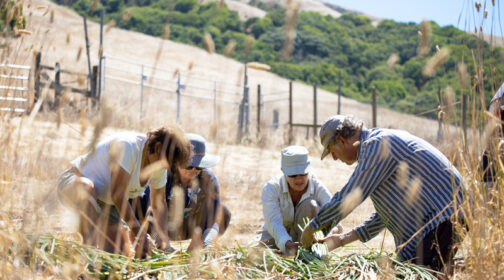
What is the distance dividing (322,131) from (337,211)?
1.48ft

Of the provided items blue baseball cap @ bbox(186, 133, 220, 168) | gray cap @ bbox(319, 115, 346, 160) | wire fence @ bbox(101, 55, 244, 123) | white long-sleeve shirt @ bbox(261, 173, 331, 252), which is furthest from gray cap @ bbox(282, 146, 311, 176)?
wire fence @ bbox(101, 55, 244, 123)

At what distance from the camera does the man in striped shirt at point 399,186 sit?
111 inches

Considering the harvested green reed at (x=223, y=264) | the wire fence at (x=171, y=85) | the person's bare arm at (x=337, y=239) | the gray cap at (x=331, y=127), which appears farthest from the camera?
the wire fence at (x=171, y=85)

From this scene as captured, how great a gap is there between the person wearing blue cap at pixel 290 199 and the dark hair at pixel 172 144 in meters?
0.96

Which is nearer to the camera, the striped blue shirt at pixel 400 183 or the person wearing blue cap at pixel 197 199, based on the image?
the striped blue shirt at pixel 400 183

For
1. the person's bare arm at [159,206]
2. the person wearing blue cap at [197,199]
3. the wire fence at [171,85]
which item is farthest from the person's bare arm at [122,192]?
the wire fence at [171,85]

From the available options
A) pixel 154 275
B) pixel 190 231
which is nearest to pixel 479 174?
pixel 154 275

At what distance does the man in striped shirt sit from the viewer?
2820 mm

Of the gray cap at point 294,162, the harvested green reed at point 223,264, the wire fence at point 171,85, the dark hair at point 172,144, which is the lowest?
the harvested green reed at point 223,264

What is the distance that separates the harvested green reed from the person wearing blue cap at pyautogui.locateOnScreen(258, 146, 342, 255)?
0.69 metres

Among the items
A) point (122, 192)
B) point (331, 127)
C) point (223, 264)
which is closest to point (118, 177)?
point (122, 192)

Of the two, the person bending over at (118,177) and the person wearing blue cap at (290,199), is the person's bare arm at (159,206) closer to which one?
the person bending over at (118,177)

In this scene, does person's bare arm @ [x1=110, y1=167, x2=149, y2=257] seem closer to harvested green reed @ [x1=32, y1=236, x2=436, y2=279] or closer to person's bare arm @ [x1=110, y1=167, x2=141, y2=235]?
person's bare arm @ [x1=110, y1=167, x2=141, y2=235]

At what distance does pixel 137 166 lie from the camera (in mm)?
3133
